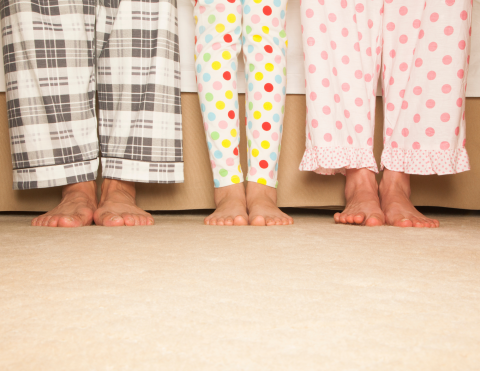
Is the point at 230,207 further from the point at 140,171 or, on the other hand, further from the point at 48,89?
the point at 48,89

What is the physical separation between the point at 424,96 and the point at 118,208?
76 cm

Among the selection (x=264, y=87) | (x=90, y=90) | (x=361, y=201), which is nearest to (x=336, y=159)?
(x=361, y=201)

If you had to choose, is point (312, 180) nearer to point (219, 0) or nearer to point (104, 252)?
point (219, 0)

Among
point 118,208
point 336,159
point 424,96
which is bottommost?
point 118,208

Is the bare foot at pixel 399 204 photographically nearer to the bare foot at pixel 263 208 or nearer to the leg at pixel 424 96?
the leg at pixel 424 96

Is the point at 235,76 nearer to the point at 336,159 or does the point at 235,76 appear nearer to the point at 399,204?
the point at 336,159

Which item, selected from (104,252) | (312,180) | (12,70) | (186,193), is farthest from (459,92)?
(12,70)

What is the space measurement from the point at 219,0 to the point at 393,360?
0.91 m

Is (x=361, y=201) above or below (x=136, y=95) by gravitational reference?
below

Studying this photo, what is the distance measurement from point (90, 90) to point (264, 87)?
0.42 m

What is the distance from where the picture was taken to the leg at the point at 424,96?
0.96 m

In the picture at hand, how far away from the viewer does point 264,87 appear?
39.3 inches

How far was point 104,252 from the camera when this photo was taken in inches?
23.3

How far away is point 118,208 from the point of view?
98 centimetres
